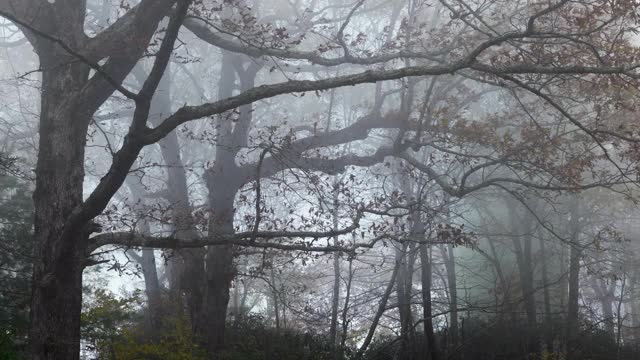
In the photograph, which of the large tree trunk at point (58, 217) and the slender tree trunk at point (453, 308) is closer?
the large tree trunk at point (58, 217)

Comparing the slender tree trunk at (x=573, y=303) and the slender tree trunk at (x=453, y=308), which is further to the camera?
the slender tree trunk at (x=573, y=303)

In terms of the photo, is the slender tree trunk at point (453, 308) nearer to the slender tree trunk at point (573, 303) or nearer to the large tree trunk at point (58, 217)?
the slender tree trunk at point (573, 303)

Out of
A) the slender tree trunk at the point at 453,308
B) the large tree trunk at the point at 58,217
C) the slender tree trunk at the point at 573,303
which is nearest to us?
the large tree trunk at the point at 58,217

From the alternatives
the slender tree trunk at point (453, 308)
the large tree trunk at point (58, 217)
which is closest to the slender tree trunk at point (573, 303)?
the slender tree trunk at point (453, 308)

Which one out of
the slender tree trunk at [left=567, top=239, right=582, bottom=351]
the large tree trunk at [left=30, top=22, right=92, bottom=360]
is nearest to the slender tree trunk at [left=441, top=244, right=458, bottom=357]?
the slender tree trunk at [left=567, top=239, right=582, bottom=351]

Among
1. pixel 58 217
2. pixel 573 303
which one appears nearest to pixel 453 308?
pixel 573 303

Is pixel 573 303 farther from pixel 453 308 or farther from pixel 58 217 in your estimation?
pixel 58 217

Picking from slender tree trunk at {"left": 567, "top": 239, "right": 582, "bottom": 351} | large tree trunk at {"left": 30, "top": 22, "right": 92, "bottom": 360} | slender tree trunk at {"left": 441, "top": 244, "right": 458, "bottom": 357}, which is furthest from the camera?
slender tree trunk at {"left": 567, "top": 239, "right": 582, "bottom": 351}

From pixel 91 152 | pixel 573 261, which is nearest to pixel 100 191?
pixel 573 261

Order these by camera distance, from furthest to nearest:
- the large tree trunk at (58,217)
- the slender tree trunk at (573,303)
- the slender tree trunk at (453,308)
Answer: the slender tree trunk at (573,303) < the slender tree trunk at (453,308) < the large tree trunk at (58,217)

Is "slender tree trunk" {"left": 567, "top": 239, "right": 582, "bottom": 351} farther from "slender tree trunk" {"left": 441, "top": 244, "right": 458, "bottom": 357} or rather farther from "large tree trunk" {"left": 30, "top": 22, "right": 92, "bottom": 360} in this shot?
"large tree trunk" {"left": 30, "top": 22, "right": 92, "bottom": 360}

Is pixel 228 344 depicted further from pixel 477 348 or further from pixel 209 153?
pixel 209 153

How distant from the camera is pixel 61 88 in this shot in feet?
24.0

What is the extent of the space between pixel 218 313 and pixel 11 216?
15.7 feet
